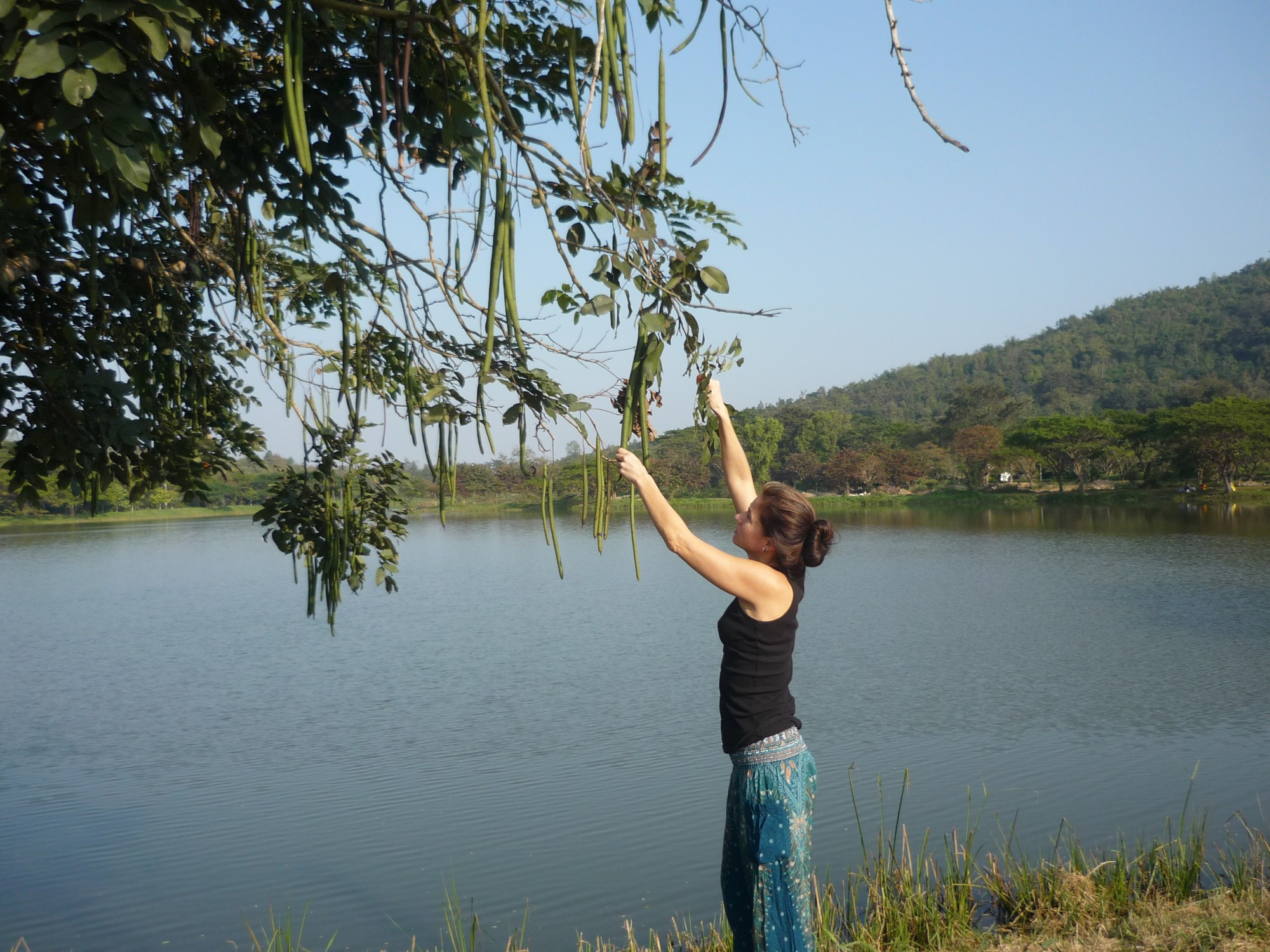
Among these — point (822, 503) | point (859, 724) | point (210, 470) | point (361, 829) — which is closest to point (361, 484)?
point (210, 470)

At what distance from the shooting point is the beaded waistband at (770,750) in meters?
2.17

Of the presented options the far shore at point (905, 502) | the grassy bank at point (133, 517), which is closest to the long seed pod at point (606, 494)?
the far shore at point (905, 502)

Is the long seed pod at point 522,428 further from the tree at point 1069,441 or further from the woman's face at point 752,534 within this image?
the tree at point 1069,441

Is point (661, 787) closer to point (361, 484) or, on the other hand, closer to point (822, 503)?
point (361, 484)

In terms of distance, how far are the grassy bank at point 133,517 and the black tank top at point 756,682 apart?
1562 inches

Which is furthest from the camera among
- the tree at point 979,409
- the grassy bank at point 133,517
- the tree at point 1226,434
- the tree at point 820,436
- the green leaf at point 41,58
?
the tree at point 979,409

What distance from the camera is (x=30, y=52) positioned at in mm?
1518

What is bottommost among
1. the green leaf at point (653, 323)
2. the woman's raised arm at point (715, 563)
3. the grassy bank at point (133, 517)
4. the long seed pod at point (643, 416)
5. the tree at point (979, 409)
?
the grassy bank at point (133, 517)

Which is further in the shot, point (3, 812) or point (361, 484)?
point (3, 812)

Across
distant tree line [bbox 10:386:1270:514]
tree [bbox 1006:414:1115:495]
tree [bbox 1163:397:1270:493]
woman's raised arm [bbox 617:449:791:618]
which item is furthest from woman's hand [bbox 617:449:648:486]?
tree [bbox 1006:414:1115:495]

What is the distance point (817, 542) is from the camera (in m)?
2.27

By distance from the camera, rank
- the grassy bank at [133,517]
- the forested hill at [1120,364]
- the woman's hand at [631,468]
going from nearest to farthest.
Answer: the woman's hand at [631,468], the grassy bank at [133,517], the forested hill at [1120,364]

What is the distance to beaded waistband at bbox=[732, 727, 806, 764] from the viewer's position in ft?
7.13

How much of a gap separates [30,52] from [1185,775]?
22.4 ft
